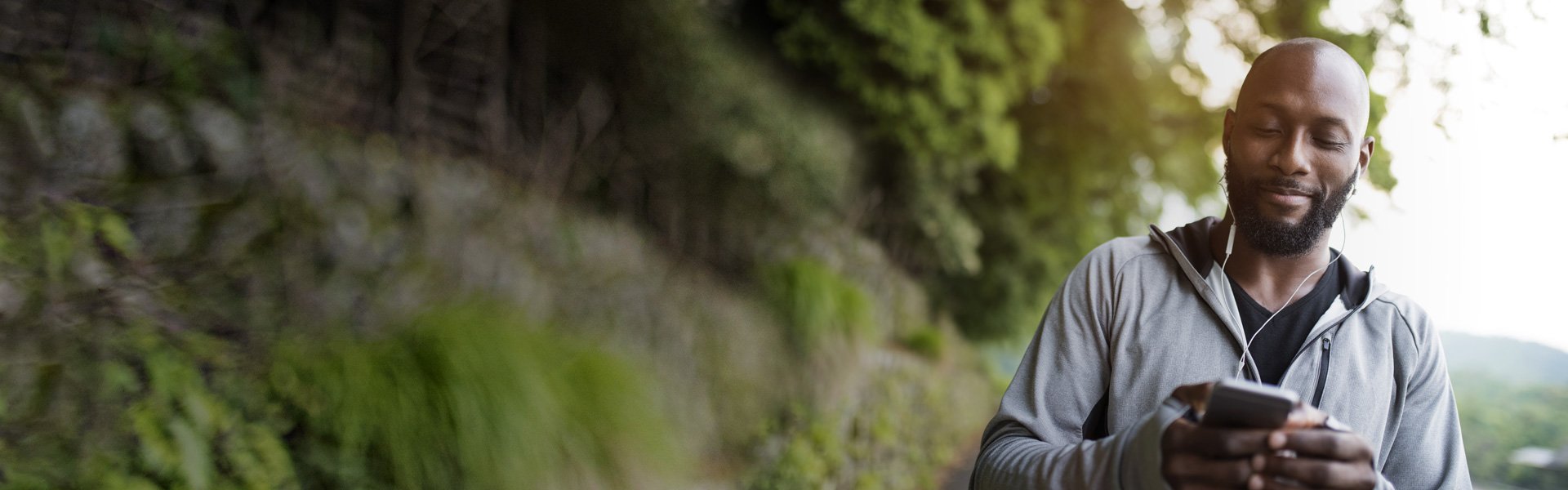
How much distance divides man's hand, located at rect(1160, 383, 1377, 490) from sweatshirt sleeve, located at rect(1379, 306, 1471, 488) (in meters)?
0.38

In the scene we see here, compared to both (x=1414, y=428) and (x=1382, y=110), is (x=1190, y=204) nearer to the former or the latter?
(x=1382, y=110)

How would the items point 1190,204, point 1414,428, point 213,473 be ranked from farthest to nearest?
1. point 1190,204
2. point 213,473
3. point 1414,428

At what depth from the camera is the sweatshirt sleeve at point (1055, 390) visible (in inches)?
54.7

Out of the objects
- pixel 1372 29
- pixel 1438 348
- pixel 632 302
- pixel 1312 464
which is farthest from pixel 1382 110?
pixel 632 302

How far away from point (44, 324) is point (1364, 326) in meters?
3.23

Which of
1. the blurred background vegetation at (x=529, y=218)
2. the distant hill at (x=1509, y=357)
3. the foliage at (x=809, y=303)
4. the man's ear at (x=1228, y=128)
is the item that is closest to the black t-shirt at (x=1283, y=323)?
the man's ear at (x=1228, y=128)

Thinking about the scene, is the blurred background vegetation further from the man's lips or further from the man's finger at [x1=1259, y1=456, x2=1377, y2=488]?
the man's finger at [x1=1259, y1=456, x2=1377, y2=488]

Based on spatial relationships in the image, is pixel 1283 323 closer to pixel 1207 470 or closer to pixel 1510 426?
pixel 1207 470

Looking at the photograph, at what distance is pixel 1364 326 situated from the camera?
1481mm

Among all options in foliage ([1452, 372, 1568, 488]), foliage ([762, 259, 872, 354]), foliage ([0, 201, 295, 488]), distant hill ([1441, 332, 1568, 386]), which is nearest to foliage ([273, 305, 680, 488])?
foliage ([0, 201, 295, 488])

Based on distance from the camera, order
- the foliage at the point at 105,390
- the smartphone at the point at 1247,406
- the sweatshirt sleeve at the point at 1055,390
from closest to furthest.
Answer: the smartphone at the point at 1247,406, the sweatshirt sleeve at the point at 1055,390, the foliage at the point at 105,390

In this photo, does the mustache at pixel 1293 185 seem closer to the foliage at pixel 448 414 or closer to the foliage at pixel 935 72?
the foliage at pixel 448 414

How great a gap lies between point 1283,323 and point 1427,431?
25cm

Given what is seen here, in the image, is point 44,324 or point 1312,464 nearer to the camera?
point 1312,464
